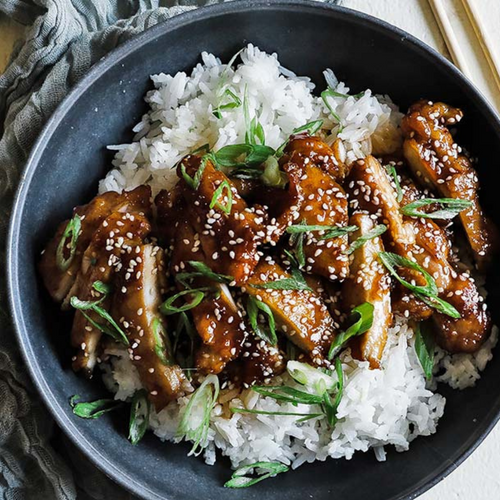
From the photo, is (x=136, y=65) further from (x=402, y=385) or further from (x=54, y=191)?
(x=402, y=385)

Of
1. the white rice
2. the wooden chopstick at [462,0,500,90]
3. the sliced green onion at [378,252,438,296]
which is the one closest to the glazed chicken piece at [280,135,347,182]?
the white rice

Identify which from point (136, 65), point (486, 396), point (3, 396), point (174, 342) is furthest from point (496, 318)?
point (3, 396)

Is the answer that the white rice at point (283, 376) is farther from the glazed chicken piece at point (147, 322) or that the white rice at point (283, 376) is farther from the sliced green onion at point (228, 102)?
the glazed chicken piece at point (147, 322)

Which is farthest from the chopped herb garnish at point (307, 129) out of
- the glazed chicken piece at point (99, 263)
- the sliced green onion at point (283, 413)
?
the sliced green onion at point (283, 413)

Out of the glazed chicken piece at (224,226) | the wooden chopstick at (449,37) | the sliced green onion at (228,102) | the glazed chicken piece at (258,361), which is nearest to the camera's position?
the glazed chicken piece at (224,226)

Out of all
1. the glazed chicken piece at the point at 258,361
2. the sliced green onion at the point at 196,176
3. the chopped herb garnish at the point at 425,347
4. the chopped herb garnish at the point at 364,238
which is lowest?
the chopped herb garnish at the point at 425,347

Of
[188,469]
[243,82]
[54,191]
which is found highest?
[243,82]
